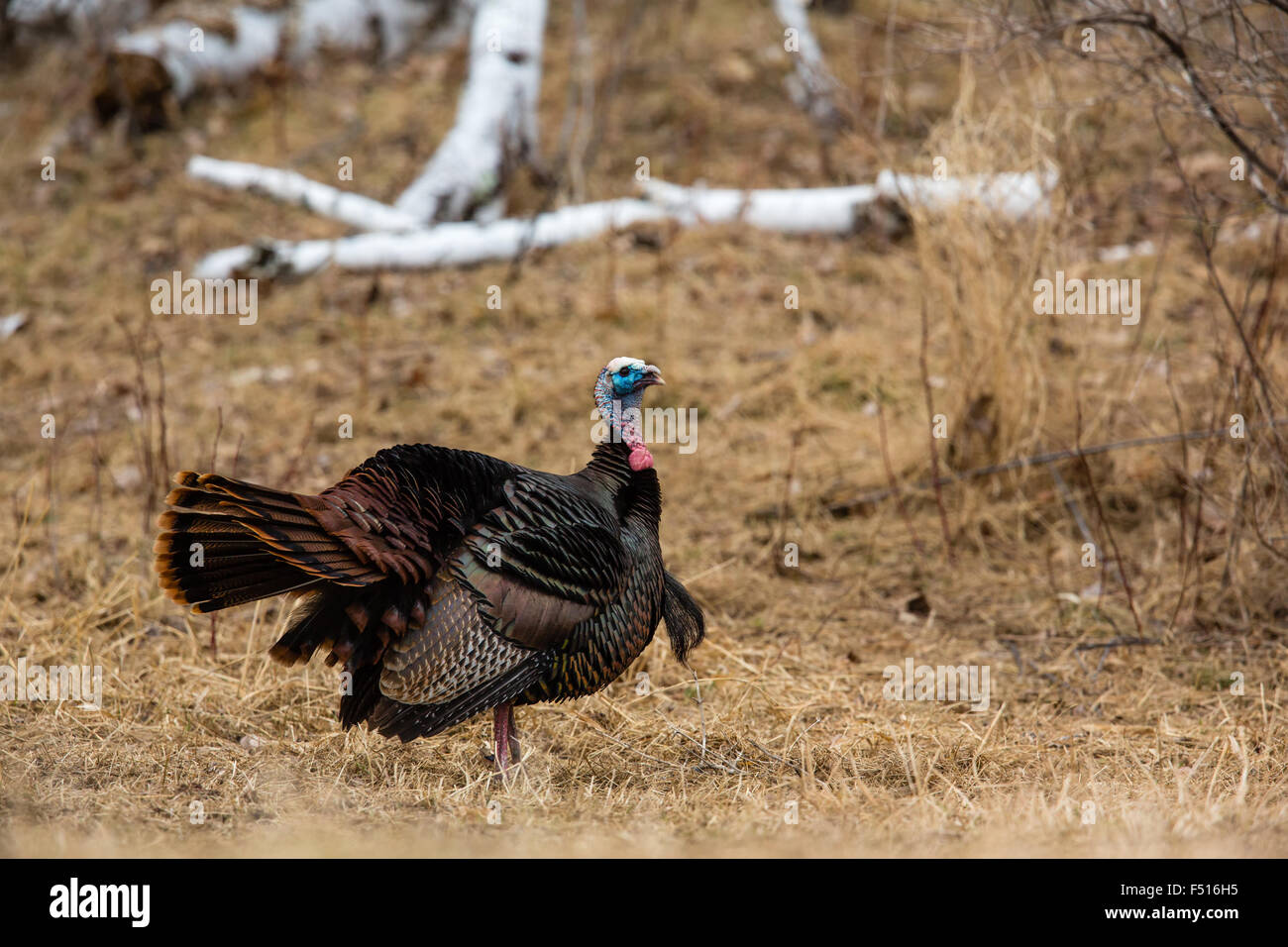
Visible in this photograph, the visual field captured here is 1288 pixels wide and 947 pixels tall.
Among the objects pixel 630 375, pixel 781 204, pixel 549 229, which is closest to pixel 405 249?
pixel 549 229

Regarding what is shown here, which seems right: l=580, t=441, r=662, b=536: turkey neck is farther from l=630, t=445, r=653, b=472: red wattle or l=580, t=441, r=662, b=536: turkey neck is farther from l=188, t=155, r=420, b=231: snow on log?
l=188, t=155, r=420, b=231: snow on log

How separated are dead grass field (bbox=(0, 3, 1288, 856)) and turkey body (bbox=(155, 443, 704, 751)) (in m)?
0.32

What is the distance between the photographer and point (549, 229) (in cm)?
802

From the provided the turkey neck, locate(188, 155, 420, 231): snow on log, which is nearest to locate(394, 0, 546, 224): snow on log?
locate(188, 155, 420, 231): snow on log

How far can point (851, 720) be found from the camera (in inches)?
159

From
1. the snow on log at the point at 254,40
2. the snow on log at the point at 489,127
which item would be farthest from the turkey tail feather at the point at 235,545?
the snow on log at the point at 254,40

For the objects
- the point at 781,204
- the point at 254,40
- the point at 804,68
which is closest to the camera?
the point at 781,204

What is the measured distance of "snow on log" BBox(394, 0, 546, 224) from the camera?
8.22 metres

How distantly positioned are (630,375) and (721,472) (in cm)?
247

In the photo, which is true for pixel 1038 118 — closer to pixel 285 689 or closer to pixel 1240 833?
pixel 1240 833

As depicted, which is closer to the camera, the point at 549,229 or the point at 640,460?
the point at 640,460

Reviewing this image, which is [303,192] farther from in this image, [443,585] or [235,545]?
[235,545]

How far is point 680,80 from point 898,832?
26.3 ft
